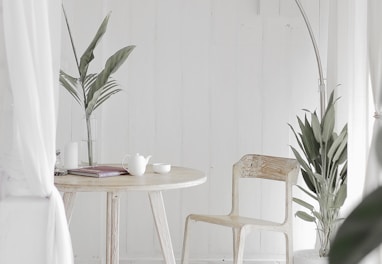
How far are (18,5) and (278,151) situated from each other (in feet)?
7.34

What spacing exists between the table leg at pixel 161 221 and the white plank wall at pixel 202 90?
870 mm

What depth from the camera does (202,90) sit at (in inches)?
144

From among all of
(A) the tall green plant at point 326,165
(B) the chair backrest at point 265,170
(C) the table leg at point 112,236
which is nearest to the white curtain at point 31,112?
(C) the table leg at point 112,236

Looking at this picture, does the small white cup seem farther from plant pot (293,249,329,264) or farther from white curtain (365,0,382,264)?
white curtain (365,0,382,264)

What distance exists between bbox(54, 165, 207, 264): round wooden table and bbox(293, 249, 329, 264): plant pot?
27.7 inches

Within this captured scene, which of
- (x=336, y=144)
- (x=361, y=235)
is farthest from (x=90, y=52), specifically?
(x=361, y=235)

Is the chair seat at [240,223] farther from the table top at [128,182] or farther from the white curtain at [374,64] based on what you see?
the white curtain at [374,64]

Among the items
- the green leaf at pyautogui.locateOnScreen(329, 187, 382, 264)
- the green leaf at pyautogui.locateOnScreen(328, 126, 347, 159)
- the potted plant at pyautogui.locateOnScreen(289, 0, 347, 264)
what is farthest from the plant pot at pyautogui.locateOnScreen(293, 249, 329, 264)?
the green leaf at pyautogui.locateOnScreen(329, 187, 382, 264)

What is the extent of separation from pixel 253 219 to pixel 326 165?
48cm

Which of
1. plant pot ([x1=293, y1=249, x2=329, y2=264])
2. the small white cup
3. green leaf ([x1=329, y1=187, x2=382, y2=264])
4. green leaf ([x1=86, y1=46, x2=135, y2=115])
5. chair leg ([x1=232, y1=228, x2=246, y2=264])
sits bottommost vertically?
plant pot ([x1=293, y1=249, x2=329, y2=264])

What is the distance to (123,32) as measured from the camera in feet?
12.1

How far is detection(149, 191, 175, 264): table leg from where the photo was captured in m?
2.75

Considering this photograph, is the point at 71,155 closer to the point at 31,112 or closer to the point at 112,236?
the point at 112,236

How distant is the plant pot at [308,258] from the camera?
A: 2.98 metres
